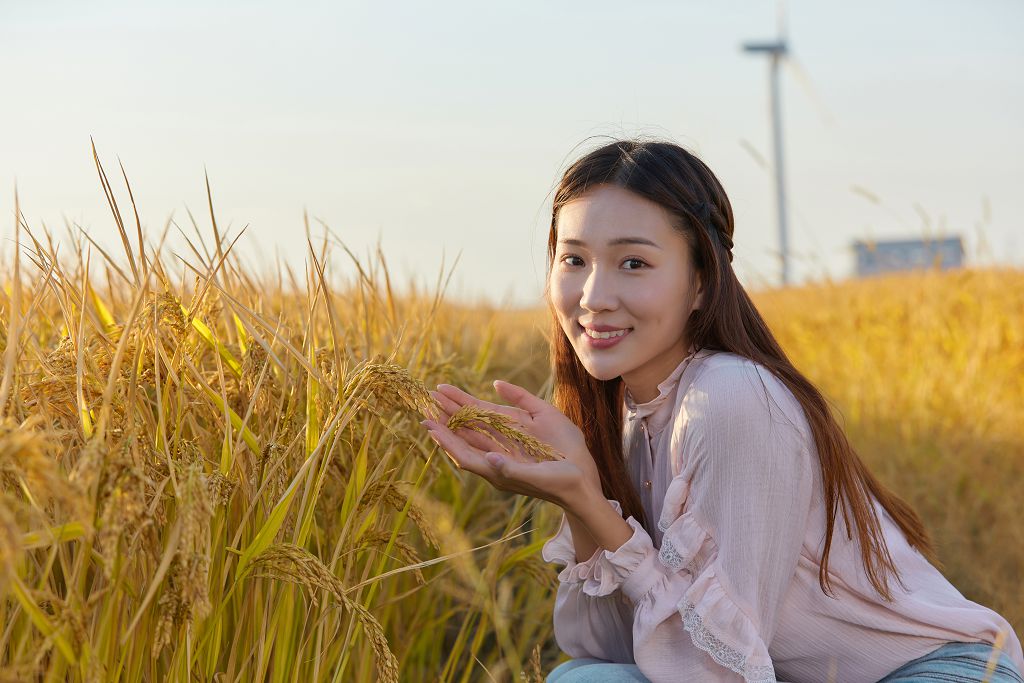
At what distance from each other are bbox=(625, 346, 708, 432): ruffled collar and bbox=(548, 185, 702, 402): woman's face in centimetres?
6

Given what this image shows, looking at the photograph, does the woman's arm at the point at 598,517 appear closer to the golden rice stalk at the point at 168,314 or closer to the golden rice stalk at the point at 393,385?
the golden rice stalk at the point at 393,385

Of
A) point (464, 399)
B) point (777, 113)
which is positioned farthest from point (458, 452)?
point (777, 113)

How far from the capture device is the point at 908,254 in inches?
274

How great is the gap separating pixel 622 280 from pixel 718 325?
0.23 m

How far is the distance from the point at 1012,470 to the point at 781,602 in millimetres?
3610

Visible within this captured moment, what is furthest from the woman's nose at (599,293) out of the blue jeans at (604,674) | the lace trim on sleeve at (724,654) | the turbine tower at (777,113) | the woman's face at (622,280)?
Result: the turbine tower at (777,113)

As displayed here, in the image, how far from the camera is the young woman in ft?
5.90

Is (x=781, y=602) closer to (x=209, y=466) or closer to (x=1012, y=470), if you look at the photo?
(x=209, y=466)

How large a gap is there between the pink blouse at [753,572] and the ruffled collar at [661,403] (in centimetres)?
2

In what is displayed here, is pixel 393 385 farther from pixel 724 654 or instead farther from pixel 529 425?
pixel 724 654

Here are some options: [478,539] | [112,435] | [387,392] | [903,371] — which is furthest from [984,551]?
[112,435]

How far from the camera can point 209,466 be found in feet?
5.84

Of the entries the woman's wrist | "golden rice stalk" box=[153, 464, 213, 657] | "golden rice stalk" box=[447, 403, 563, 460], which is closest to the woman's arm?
the woman's wrist

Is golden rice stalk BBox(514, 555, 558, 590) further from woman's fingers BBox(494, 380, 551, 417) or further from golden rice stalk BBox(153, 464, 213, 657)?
golden rice stalk BBox(153, 464, 213, 657)
